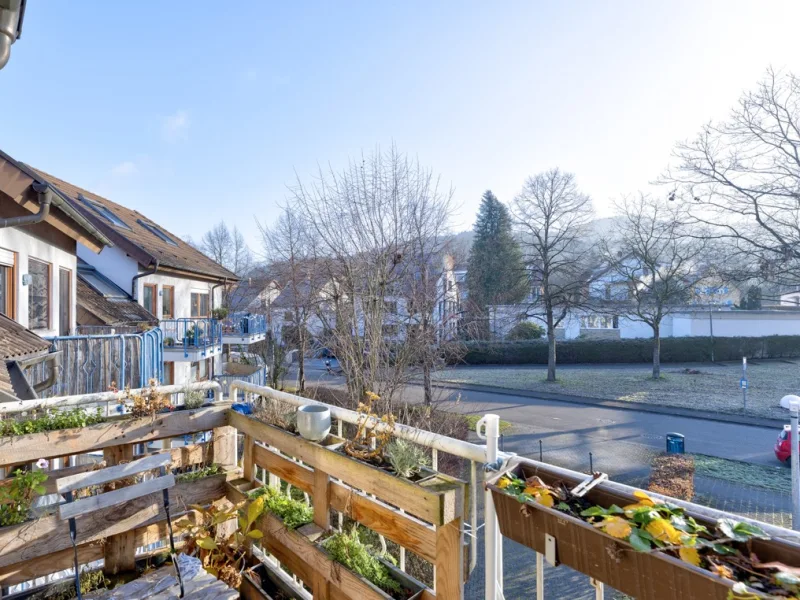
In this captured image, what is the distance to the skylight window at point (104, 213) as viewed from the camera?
39.2 feet

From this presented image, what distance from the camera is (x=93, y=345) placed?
21.7 feet

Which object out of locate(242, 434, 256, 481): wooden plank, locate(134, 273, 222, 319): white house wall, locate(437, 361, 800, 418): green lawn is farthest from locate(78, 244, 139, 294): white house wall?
locate(242, 434, 256, 481): wooden plank

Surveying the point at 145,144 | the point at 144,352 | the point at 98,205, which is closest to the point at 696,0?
the point at 144,352

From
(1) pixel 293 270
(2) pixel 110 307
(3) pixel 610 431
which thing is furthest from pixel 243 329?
(3) pixel 610 431

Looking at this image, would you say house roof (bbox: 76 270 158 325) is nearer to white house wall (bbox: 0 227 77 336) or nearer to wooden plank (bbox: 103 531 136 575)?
white house wall (bbox: 0 227 77 336)

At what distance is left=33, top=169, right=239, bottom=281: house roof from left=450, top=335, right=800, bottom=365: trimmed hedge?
629 inches

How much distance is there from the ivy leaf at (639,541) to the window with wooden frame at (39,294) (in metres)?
7.52

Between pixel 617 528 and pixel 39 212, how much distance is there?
6.44m

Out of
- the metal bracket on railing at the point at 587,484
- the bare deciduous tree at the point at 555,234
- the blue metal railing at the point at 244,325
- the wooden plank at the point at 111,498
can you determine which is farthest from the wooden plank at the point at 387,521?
the bare deciduous tree at the point at 555,234

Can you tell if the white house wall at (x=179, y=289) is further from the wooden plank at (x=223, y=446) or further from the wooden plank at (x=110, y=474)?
the wooden plank at (x=110, y=474)

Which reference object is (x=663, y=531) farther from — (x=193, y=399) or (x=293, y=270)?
(x=293, y=270)

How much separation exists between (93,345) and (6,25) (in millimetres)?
5283

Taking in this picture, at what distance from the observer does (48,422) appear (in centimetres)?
236

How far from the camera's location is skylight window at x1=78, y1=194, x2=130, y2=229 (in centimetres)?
1194
